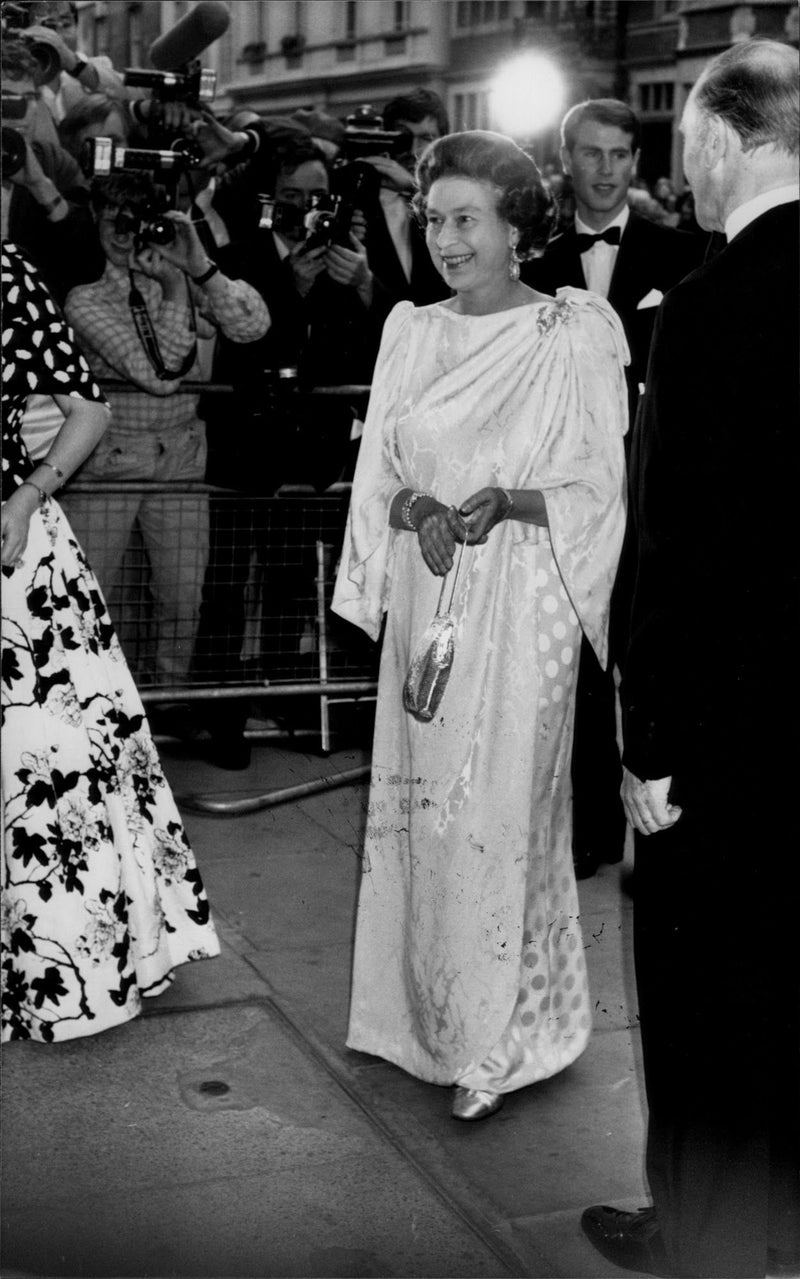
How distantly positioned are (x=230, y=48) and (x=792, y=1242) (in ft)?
14.3

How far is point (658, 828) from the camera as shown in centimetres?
248

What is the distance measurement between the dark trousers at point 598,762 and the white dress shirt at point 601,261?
48.6 inches

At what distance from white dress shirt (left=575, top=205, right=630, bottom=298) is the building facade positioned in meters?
0.25

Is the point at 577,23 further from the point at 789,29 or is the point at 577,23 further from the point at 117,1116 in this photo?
the point at 117,1116

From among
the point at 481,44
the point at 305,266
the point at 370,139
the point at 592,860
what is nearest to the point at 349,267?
the point at 305,266

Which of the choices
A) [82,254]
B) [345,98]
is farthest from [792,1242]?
[82,254]

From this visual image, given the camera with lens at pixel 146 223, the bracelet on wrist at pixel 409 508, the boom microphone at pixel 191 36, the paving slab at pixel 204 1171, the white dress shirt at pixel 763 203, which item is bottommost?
the paving slab at pixel 204 1171

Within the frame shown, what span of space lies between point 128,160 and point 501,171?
232 centimetres

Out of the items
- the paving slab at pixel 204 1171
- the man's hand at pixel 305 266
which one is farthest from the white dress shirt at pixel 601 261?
the paving slab at pixel 204 1171

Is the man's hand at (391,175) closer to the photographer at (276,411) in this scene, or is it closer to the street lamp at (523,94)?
the photographer at (276,411)

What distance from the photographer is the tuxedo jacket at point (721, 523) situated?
228 cm

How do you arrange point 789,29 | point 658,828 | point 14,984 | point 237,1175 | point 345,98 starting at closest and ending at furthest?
1. point 658,828
2. point 237,1175
3. point 789,29
4. point 14,984
5. point 345,98

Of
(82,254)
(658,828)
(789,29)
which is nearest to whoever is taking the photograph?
(658,828)

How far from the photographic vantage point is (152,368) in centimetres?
548
